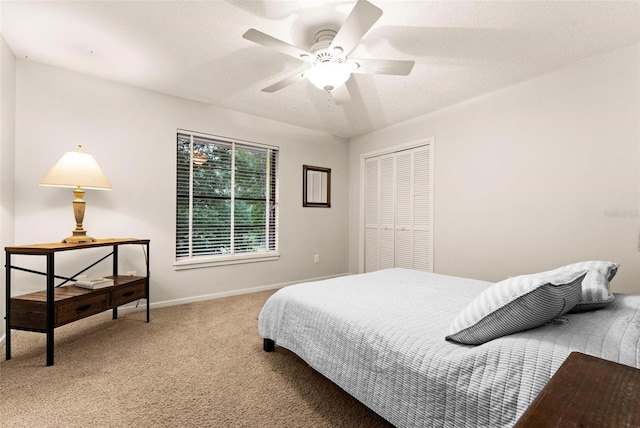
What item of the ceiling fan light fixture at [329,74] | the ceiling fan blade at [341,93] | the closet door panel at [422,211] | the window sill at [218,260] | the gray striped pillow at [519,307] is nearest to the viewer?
the gray striped pillow at [519,307]

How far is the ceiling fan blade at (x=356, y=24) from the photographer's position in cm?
150

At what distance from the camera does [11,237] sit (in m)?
2.50

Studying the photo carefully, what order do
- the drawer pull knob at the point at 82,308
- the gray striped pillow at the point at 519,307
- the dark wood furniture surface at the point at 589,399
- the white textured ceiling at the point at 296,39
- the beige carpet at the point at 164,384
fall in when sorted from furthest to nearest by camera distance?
the drawer pull knob at the point at 82,308
the white textured ceiling at the point at 296,39
the beige carpet at the point at 164,384
the gray striped pillow at the point at 519,307
the dark wood furniture surface at the point at 589,399

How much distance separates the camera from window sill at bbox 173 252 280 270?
341 centimetres

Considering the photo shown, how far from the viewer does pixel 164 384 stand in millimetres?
1773

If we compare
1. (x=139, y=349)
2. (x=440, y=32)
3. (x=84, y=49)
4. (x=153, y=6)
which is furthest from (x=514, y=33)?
(x=139, y=349)

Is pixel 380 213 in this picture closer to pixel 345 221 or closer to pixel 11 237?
pixel 345 221

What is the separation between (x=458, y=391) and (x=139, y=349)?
222 centimetres

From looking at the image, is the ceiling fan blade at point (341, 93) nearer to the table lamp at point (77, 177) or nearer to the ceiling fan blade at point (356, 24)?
the ceiling fan blade at point (356, 24)

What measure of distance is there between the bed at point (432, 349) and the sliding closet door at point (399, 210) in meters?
1.96

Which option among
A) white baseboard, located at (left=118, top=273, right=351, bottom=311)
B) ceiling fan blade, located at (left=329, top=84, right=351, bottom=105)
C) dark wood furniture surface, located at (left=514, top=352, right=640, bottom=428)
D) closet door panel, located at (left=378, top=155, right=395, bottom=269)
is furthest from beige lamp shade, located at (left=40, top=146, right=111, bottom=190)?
closet door panel, located at (left=378, top=155, right=395, bottom=269)

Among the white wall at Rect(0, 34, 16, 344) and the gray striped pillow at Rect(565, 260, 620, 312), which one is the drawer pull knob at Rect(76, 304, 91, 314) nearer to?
the white wall at Rect(0, 34, 16, 344)

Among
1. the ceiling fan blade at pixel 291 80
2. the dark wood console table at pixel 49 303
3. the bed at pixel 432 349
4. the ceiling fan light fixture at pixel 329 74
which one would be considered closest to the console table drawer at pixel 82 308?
the dark wood console table at pixel 49 303

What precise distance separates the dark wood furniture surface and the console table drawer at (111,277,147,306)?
287cm
